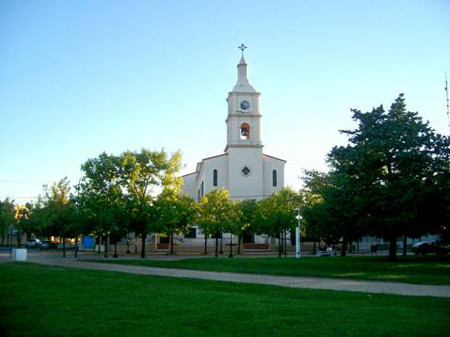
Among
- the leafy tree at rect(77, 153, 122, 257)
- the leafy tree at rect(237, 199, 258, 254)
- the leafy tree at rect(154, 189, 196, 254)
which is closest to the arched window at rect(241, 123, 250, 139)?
the leafy tree at rect(237, 199, 258, 254)

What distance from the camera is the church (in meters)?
62.3

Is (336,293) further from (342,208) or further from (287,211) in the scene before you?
(287,211)

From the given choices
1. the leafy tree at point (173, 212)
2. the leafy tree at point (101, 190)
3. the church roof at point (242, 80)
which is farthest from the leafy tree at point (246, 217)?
the church roof at point (242, 80)

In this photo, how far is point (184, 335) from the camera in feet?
27.0

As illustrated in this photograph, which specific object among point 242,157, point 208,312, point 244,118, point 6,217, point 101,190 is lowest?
point 208,312

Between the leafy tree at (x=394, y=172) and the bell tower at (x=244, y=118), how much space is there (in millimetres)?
33667

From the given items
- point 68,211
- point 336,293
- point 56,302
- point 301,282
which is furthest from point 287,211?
point 56,302

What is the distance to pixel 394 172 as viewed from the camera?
2777cm

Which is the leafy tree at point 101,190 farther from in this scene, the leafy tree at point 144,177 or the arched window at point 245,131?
the arched window at point 245,131

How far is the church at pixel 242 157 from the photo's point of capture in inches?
2453

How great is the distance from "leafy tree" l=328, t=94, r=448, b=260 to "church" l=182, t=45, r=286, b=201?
33.6 m

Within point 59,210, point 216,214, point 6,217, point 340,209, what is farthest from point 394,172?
point 6,217

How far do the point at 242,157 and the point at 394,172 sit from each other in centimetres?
3555

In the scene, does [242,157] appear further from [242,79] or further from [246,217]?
[246,217]
